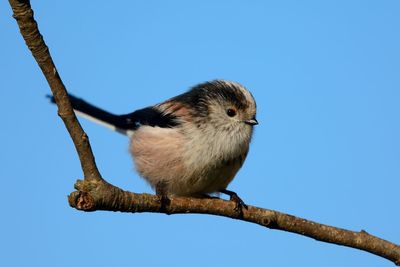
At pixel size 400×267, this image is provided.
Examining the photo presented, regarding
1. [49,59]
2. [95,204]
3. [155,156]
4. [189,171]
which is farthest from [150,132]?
[49,59]

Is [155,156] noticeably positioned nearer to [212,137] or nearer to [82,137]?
[212,137]

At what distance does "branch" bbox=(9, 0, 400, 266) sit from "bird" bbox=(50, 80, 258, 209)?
638 mm

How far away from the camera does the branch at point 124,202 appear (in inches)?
110

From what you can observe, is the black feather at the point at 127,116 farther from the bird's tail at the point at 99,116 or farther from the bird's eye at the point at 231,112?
the bird's eye at the point at 231,112

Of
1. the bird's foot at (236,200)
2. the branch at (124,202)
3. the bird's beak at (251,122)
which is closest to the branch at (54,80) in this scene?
the branch at (124,202)

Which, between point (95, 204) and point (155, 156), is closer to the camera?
point (95, 204)

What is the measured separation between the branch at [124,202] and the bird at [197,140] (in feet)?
2.09

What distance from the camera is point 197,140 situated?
499cm

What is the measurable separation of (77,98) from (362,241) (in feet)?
10.8

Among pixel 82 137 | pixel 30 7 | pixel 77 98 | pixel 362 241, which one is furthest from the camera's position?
pixel 77 98

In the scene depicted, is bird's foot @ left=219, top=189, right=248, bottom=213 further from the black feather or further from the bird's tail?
the bird's tail

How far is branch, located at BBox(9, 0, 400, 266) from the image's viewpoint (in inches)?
110

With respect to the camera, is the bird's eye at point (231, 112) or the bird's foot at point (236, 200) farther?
the bird's eye at point (231, 112)

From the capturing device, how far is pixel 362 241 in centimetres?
368
